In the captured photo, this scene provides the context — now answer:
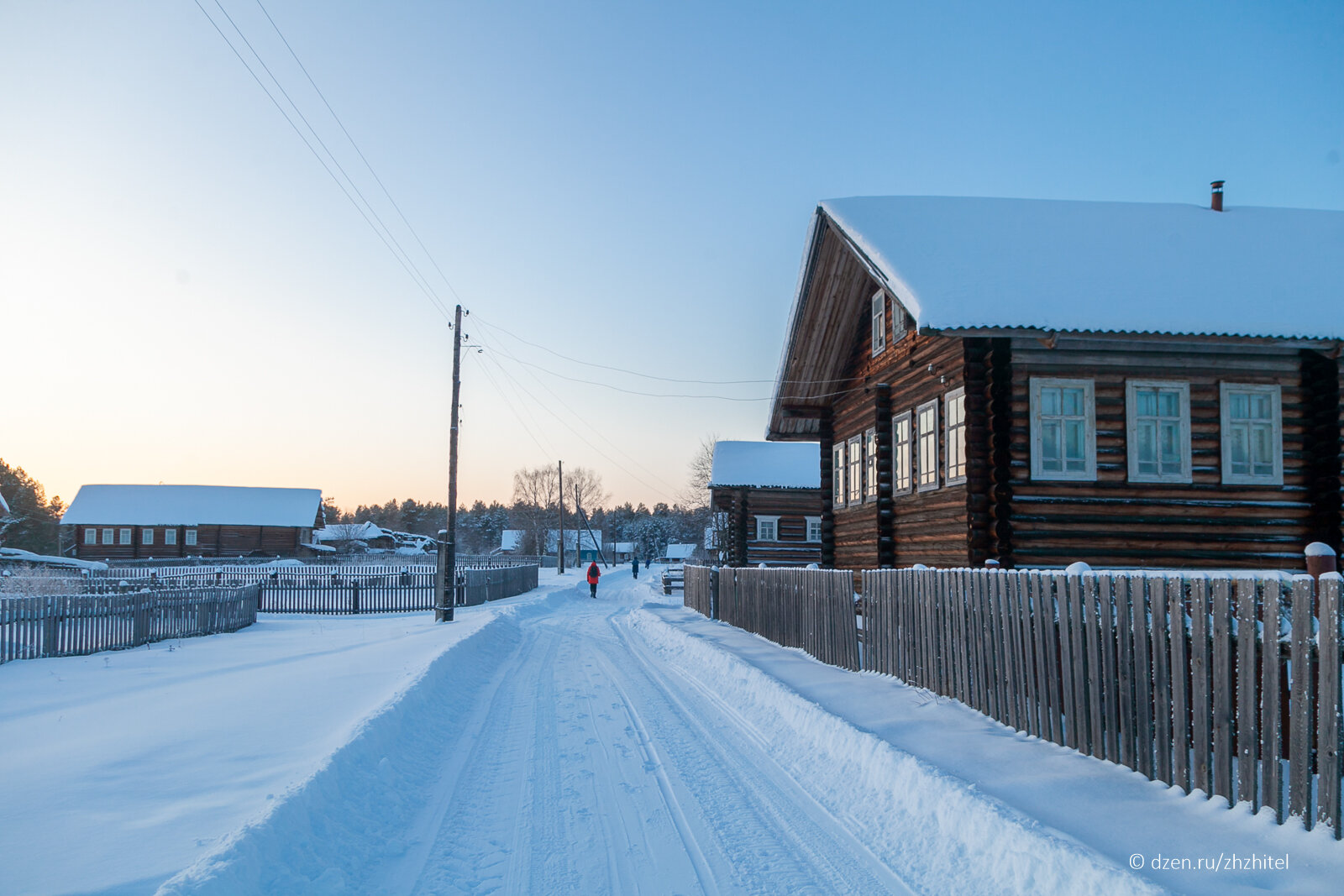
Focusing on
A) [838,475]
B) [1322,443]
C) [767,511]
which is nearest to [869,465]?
[838,475]

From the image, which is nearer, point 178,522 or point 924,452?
point 924,452

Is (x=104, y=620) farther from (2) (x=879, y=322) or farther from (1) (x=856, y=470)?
(2) (x=879, y=322)

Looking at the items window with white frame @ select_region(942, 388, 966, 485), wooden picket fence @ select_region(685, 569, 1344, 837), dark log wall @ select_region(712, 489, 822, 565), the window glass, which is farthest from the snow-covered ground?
dark log wall @ select_region(712, 489, 822, 565)

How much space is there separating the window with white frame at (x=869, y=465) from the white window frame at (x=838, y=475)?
1.55 m

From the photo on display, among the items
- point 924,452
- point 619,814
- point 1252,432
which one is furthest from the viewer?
point 924,452

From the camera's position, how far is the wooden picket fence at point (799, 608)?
41.4ft

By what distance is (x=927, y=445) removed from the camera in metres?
15.5

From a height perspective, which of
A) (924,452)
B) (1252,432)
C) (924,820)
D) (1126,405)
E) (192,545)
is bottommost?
(192,545)

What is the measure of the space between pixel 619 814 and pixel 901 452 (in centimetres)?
1209

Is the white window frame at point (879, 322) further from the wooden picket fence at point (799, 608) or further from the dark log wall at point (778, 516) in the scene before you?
the dark log wall at point (778, 516)

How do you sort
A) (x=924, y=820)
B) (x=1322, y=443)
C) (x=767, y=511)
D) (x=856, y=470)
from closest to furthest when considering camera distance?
1. (x=924, y=820)
2. (x=1322, y=443)
3. (x=856, y=470)
4. (x=767, y=511)

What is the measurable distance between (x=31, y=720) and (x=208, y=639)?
1015 cm

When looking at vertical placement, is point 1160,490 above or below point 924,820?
above

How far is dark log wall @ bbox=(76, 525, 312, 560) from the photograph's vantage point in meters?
70.2
